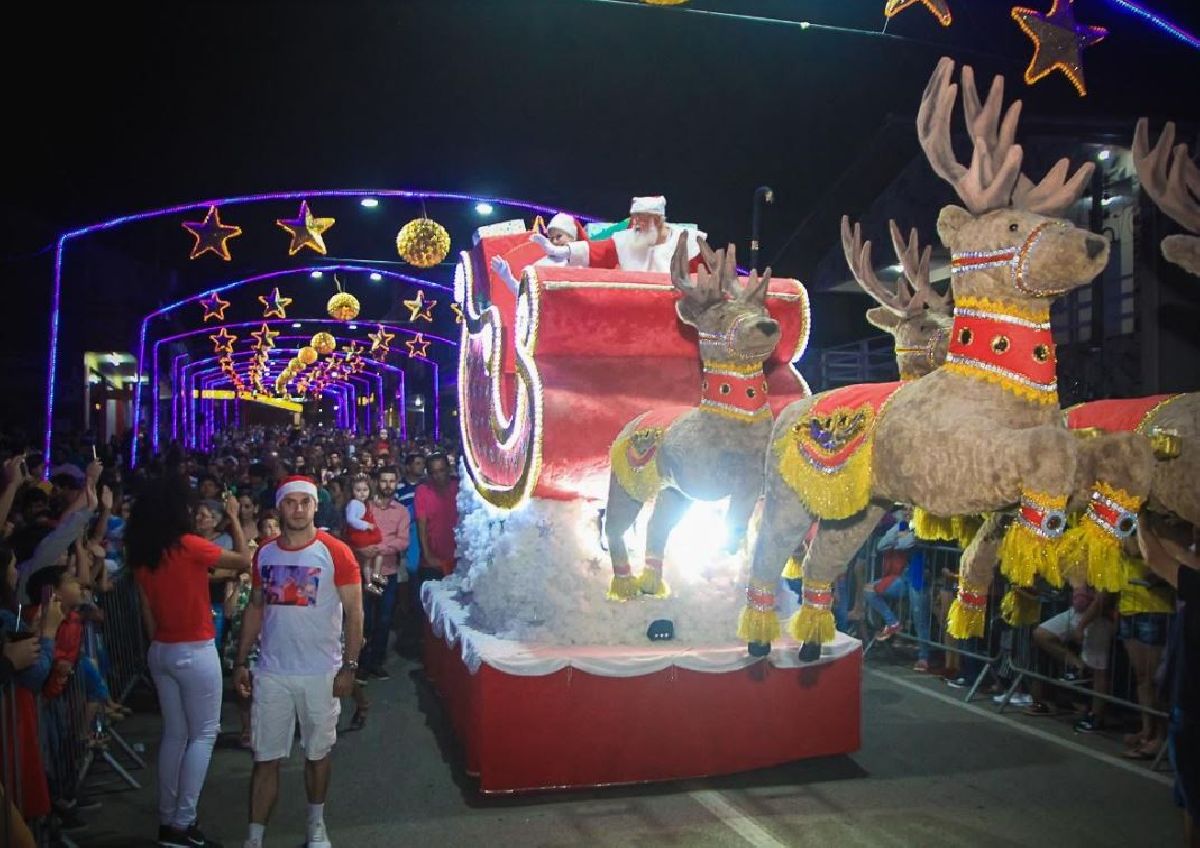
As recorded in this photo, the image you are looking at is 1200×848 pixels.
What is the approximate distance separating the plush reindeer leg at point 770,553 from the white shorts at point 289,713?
2.16 m

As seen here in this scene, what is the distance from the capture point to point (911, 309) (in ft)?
14.3

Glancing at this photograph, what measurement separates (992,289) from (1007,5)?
5.14m

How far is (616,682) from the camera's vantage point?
19.3ft

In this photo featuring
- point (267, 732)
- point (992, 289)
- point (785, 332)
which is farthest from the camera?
point (785, 332)

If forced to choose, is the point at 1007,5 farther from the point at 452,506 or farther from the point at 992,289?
the point at 452,506

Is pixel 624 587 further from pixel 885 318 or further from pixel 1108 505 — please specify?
pixel 1108 505

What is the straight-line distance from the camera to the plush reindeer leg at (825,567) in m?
4.21

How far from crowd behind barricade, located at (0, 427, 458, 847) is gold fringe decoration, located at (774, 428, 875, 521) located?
8.58 feet

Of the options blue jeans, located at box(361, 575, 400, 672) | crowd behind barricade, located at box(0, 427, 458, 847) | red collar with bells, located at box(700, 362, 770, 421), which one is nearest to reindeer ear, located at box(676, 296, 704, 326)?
red collar with bells, located at box(700, 362, 770, 421)

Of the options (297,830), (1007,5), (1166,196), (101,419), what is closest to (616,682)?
(297,830)

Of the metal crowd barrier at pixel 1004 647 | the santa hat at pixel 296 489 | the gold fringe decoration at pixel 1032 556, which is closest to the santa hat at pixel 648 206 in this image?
the santa hat at pixel 296 489

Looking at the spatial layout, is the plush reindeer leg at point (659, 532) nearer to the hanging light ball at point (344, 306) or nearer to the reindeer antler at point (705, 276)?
the reindeer antler at point (705, 276)

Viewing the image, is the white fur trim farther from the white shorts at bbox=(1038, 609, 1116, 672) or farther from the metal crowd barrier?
the white shorts at bbox=(1038, 609, 1116, 672)

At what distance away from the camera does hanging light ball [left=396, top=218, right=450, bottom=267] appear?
11.0m
